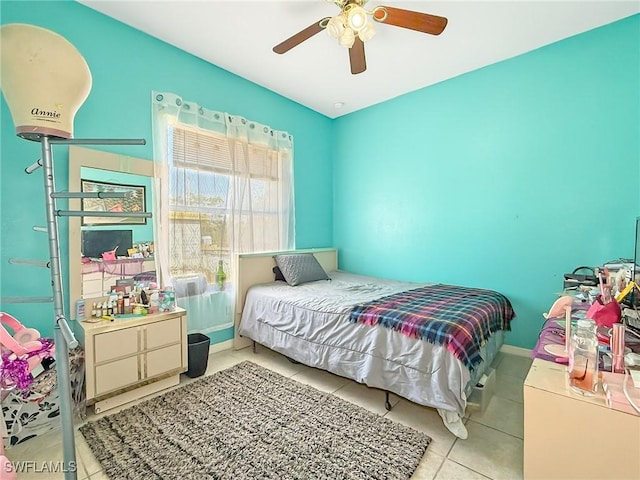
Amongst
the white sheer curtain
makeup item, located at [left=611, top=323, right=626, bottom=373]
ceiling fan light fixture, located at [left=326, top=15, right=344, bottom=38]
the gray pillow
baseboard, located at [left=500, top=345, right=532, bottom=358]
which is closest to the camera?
makeup item, located at [left=611, top=323, right=626, bottom=373]

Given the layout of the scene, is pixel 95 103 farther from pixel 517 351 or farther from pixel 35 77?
pixel 517 351

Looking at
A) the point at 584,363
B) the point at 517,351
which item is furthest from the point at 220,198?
the point at 517,351

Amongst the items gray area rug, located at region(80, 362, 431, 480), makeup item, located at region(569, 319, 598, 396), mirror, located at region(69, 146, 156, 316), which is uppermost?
mirror, located at region(69, 146, 156, 316)

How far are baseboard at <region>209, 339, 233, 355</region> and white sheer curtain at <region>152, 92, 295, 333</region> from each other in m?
0.18

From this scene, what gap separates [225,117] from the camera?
9.37ft

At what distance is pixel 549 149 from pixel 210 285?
3314 millimetres

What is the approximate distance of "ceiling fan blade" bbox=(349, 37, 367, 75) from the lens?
195 centimetres

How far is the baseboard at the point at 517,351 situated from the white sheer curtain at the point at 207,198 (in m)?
2.60

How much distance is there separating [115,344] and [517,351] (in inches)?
131

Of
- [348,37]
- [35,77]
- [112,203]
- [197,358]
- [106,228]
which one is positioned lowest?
[197,358]

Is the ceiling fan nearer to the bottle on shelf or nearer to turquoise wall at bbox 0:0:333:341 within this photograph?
turquoise wall at bbox 0:0:333:341

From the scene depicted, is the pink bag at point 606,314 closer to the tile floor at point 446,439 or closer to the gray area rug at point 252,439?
the tile floor at point 446,439

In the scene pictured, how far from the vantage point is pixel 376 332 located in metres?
1.92

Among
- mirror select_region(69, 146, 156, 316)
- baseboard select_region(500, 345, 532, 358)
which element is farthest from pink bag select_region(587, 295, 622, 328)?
mirror select_region(69, 146, 156, 316)
